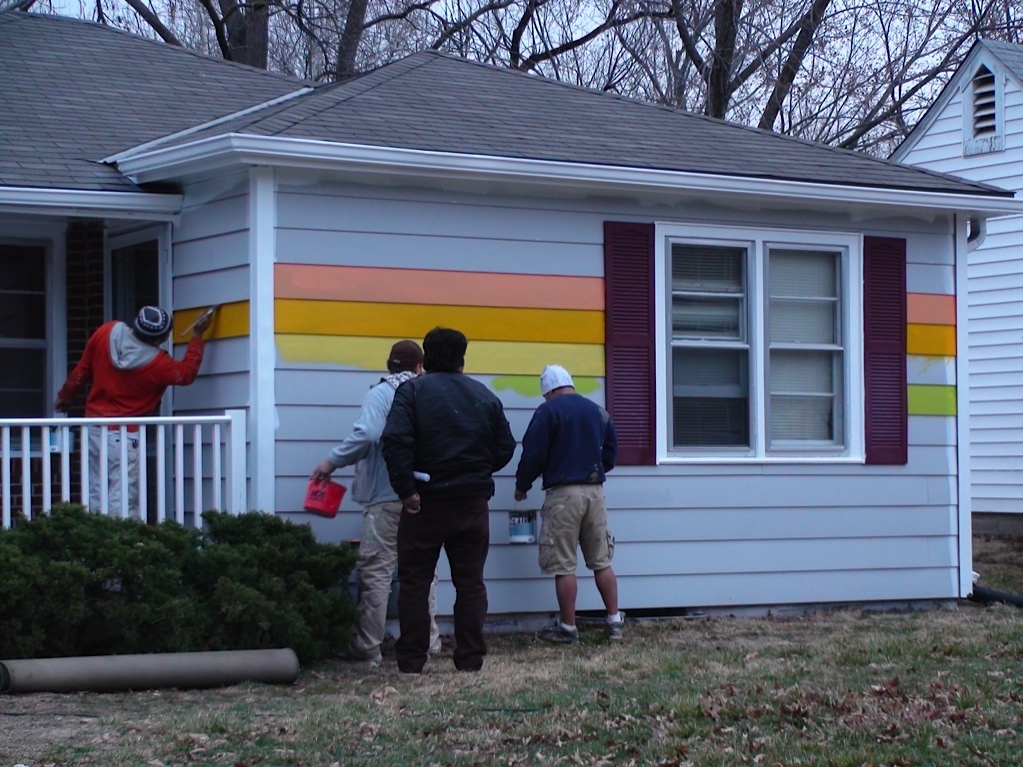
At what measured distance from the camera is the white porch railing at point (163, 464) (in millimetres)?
7676

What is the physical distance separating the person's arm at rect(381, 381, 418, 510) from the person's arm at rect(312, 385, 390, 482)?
1.41 ft

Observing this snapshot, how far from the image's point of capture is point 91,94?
34.4 feet

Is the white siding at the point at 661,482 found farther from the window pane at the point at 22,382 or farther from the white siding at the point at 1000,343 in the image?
the white siding at the point at 1000,343

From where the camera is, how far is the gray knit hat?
27.2ft

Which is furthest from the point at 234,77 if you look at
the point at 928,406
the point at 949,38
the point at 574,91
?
the point at 949,38

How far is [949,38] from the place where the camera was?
905 inches

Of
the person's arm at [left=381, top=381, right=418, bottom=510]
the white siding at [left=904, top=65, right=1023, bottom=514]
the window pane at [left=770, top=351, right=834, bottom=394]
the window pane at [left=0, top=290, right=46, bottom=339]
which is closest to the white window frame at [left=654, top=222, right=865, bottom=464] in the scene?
the window pane at [left=770, top=351, right=834, bottom=394]

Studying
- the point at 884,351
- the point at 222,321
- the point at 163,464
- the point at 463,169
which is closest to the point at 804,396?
the point at 884,351

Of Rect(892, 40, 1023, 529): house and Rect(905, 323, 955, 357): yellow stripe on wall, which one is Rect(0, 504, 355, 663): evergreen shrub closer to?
Rect(905, 323, 955, 357): yellow stripe on wall

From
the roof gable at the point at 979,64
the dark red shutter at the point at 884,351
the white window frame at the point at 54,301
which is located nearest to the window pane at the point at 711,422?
the dark red shutter at the point at 884,351

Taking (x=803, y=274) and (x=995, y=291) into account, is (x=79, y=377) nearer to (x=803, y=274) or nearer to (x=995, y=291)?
(x=803, y=274)

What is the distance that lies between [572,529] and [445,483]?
139 centimetres

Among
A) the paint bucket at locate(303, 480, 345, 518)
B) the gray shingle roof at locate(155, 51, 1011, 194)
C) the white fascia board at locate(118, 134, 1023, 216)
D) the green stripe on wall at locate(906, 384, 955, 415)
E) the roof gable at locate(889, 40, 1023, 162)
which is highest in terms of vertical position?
the roof gable at locate(889, 40, 1023, 162)

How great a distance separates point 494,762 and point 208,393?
3.99 metres
